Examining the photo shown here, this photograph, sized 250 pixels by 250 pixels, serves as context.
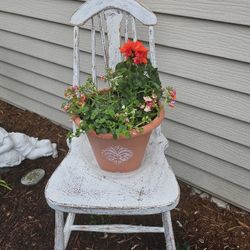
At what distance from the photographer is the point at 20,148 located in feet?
8.34

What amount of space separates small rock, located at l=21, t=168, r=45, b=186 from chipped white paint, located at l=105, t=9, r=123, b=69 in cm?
94

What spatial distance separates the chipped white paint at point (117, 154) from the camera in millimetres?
1527

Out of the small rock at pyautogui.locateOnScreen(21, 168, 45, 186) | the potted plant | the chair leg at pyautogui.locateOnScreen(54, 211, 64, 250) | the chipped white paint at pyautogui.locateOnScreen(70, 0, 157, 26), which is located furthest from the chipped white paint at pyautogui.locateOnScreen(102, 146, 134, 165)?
the small rock at pyautogui.locateOnScreen(21, 168, 45, 186)

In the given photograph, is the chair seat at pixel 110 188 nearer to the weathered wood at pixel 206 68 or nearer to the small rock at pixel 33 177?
the weathered wood at pixel 206 68

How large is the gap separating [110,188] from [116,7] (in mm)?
758

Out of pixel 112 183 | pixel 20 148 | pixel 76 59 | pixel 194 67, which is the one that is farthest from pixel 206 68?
pixel 20 148

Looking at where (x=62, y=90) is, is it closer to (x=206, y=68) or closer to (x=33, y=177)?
(x=33, y=177)

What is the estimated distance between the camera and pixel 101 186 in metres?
1.57

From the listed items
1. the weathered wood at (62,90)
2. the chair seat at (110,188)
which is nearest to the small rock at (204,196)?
the weathered wood at (62,90)

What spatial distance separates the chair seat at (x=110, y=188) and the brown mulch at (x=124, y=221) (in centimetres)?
56

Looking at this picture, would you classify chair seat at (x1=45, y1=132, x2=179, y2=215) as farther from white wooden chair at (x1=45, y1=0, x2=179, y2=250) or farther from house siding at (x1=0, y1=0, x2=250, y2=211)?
house siding at (x1=0, y1=0, x2=250, y2=211)

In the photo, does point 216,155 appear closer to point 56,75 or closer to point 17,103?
point 56,75

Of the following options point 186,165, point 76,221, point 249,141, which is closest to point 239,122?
point 249,141

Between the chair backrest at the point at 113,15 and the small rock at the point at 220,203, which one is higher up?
the chair backrest at the point at 113,15
